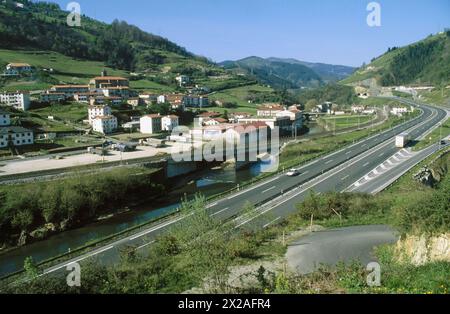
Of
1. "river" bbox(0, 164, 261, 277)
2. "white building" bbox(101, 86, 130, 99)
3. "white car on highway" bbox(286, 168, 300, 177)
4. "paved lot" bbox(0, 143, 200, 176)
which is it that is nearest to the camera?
"river" bbox(0, 164, 261, 277)

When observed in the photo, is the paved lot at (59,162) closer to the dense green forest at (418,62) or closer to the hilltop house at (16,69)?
the hilltop house at (16,69)

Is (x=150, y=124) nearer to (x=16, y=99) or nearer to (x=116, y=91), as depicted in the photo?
(x=16, y=99)

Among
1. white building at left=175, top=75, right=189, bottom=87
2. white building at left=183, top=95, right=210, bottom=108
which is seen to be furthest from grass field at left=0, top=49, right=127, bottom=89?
white building at left=183, top=95, right=210, bottom=108

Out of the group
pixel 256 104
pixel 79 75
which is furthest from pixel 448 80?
pixel 79 75

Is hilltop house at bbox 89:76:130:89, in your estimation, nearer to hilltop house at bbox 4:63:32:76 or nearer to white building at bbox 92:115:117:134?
hilltop house at bbox 4:63:32:76

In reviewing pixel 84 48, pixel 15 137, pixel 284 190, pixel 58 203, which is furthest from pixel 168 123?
pixel 84 48

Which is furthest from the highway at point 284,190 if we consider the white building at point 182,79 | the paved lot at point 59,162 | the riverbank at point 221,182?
the white building at point 182,79

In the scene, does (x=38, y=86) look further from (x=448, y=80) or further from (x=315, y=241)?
(x=448, y=80)
